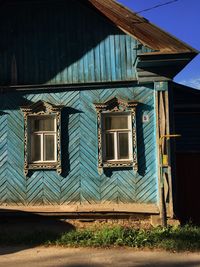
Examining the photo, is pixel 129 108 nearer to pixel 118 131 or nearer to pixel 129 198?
pixel 118 131

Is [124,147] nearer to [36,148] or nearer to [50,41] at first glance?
[36,148]

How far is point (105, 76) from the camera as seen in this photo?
36.7 ft

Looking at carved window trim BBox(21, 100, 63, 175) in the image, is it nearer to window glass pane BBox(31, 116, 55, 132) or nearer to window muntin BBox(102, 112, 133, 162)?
window glass pane BBox(31, 116, 55, 132)

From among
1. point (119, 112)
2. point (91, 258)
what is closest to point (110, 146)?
point (119, 112)

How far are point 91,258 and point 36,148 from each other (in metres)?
3.96

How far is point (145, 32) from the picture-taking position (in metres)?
11.3

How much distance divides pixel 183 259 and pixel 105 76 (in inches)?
197

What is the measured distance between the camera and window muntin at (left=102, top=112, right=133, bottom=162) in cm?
1111

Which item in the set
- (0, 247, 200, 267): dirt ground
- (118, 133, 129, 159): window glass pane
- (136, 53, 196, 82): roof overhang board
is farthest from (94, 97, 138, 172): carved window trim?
(0, 247, 200, 267): dirt ground

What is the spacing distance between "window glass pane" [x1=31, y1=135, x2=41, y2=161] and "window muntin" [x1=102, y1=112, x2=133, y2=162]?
5.38 ft

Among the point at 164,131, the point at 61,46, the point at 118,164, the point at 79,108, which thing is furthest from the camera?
the point at 61,46

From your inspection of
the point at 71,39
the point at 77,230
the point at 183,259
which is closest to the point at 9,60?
the point at 71,39

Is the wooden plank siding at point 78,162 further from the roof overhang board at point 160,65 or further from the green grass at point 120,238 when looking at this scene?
the green grass at point 120,238

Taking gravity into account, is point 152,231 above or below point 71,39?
below
